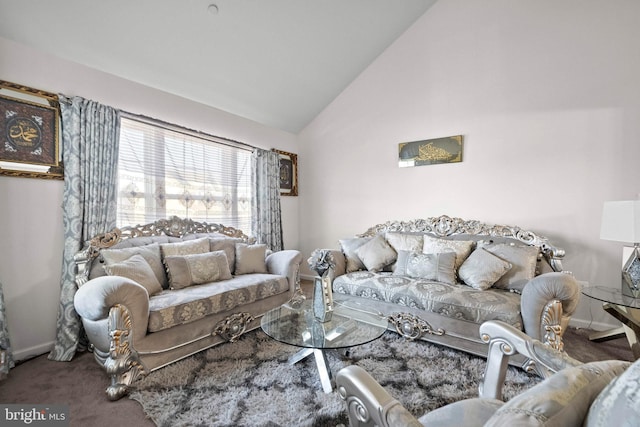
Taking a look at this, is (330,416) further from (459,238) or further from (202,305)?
(459,238)

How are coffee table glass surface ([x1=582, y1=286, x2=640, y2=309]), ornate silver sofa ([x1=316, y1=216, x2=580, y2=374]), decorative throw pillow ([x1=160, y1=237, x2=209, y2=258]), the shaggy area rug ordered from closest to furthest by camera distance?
1. the shaggy area rug
2. coffee table glass surface ([x1=582, y1=286, x2=640, y2=309])
3. ornate silver sofa ([x1=316, y1=216, x2=580, y2=374])
4. decorative throw pillow ([x1=160, y1=237, x2=209, y2=258])

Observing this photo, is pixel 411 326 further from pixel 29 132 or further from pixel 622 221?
pixel 29 132

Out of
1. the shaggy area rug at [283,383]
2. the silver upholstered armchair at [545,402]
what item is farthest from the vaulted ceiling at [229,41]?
the silver upholstered armchair at [545,402]

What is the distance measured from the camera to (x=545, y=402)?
551mm

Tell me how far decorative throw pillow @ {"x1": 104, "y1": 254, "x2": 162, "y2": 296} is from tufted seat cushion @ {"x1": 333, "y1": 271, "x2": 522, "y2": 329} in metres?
1.70

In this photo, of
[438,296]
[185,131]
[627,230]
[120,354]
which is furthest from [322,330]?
[185,131]

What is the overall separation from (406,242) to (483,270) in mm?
867

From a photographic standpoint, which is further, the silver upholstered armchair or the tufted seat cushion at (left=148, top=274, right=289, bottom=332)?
the tufted seat cushion at (left=148, top=274, right=289, bottom=332)

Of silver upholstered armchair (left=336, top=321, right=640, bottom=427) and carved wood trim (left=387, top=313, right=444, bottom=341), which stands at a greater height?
silver upholstered armchair (left=336, top=321, right=640, bottom=427)

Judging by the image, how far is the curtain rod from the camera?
2816 millimetres

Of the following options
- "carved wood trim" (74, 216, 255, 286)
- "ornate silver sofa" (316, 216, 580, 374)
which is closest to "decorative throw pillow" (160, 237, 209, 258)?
"carved wood trim" (74, 216, 255, 286)

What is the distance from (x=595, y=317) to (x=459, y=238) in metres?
1.41

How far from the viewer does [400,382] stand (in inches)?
71.5

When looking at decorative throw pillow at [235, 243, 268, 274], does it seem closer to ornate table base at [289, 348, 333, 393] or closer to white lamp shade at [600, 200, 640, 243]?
ornate table base at [289, 348, 333, 393]
